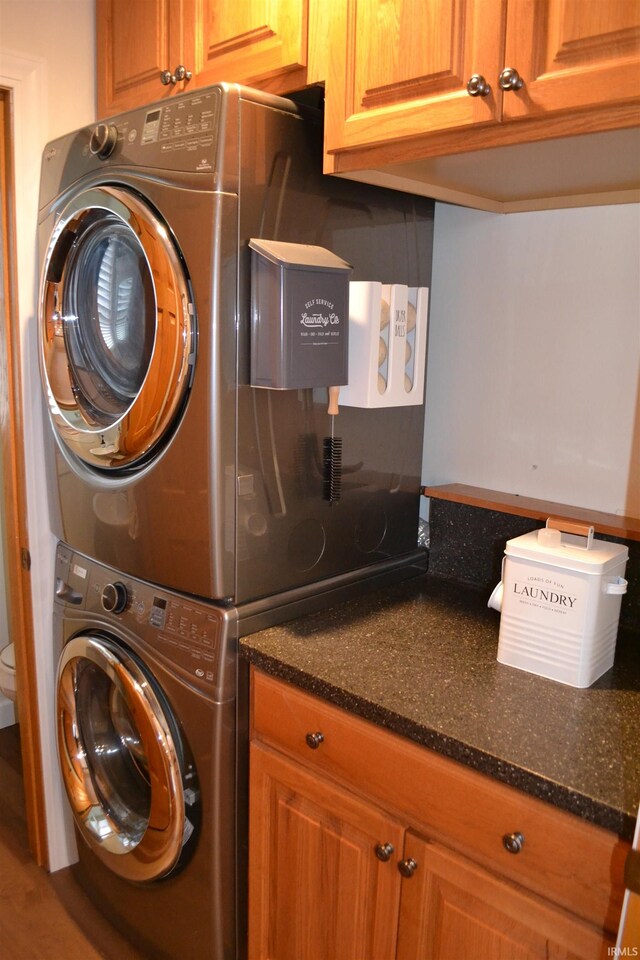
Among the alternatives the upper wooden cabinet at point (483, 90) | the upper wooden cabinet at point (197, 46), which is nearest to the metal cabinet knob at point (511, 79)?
the upper wooden cabinet at point (483, 90)

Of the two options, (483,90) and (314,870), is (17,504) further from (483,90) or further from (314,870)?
(483,90)

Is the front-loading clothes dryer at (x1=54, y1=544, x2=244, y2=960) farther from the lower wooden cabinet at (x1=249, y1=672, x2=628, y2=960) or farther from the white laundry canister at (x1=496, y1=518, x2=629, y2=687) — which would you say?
the white laundry canister at (x1=496, y1=518, x2=629, y2=687)

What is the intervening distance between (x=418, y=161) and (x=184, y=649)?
0.98 m

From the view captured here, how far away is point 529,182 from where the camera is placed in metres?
1.46

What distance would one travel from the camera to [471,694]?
1271mm

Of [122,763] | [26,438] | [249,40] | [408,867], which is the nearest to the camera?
[408,867]

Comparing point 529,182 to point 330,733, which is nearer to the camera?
point 330,733

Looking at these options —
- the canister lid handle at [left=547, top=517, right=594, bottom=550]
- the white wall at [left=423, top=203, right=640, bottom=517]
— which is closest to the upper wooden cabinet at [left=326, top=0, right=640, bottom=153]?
the white wall at [left=423, top=203, right=640, bottom=517]

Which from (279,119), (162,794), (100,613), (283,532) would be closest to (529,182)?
(279,119)

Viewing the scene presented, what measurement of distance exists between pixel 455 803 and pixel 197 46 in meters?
1.49

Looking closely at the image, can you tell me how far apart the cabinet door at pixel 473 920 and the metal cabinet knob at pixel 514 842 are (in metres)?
0.07

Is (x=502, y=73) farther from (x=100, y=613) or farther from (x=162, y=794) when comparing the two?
(x=162, y=794)

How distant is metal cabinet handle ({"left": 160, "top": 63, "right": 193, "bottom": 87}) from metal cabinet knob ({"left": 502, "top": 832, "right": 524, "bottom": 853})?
59.9 inches

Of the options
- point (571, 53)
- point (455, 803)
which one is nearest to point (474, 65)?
A: point (571, 53)
